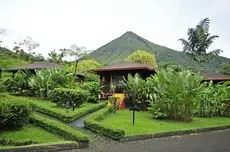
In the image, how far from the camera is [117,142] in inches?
452

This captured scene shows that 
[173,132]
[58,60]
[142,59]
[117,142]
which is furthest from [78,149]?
[58,60]

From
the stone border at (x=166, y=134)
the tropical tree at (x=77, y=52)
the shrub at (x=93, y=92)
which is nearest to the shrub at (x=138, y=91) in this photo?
the shrub at (x=93, y=92)

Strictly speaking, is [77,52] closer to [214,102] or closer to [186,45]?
[186,45]

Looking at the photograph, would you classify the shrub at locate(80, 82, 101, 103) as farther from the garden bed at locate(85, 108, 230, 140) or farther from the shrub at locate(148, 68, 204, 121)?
the shrub at locate(148, 68, 204, 121)

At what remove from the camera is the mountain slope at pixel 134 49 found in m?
82.2

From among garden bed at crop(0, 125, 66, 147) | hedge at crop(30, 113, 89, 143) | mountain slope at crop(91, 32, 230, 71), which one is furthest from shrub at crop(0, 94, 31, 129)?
mountain slope at crop(91, 32, 230, 71)

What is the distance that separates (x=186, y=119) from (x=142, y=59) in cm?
2950

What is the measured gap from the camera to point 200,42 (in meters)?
38.0

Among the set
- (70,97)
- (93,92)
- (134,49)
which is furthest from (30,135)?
(134,49)

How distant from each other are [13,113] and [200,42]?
30.6 meters

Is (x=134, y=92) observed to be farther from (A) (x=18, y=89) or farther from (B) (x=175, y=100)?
(A) (x=18, y=89)

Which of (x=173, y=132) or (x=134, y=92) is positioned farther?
(x=134, y=92)

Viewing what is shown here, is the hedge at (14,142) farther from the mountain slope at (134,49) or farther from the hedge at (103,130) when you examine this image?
the mountain slope at (134,49)

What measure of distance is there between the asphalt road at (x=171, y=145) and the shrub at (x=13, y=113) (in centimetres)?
276
